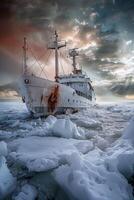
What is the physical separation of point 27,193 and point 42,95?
13.4m

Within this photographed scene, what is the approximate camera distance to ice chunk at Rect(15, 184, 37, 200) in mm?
2721

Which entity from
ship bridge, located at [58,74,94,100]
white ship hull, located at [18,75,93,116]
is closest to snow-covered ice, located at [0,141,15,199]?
white ship hull, located at [18,75,93,116]

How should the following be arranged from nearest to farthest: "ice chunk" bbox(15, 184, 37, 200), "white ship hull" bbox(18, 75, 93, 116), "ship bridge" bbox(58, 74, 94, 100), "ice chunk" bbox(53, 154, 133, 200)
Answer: "ice chunk" bbox(53, 154, 133, 200) → "ice chunk" bbox(15, 184, 37, 200) → "white ship hull" bbox(18, 75, 93, 116) → "ship bridge" bbox(58, 74, 94, 100)

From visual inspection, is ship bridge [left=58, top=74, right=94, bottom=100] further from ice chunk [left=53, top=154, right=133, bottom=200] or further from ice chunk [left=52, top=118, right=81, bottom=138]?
ice chunk [left=53, top=154, right=133, bottom=200]

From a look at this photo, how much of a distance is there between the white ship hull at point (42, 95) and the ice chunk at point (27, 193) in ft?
40.4

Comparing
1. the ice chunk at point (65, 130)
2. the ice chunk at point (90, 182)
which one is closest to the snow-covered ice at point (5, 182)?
the ice chunk at point (90, 182)

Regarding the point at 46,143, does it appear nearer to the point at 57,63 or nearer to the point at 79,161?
the point at 79,161

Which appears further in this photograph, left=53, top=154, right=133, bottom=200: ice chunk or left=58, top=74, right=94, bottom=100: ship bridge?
left=58, top=74, right=94, bottom=100: ship bridge

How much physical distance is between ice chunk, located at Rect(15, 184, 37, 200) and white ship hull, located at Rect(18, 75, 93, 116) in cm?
1230

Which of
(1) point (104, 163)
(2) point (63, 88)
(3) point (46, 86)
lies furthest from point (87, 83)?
(1) point (104, 163)

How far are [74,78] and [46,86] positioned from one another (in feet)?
44.2

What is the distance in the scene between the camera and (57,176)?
10.4ft

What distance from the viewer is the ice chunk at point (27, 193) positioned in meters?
2.72

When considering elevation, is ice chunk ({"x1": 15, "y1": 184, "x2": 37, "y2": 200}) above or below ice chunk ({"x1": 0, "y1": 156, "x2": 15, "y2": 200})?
below
